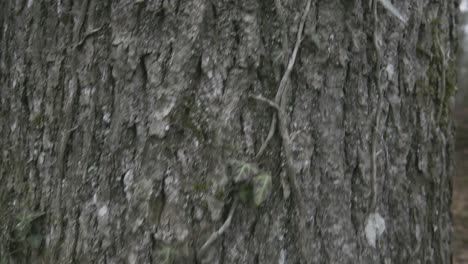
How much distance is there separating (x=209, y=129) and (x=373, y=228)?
47cm

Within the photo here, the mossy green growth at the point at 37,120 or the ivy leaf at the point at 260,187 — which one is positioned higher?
the mossy green growth at the point at 37,120

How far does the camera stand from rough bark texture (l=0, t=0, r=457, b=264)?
1.26m

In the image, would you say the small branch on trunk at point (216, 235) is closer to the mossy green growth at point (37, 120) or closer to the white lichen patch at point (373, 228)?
the white lichen patch at point (373, 228)

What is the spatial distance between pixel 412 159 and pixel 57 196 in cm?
88

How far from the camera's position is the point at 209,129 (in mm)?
1267

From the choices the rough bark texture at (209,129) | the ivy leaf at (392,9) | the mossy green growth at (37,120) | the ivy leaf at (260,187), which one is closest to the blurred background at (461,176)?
the ivy leaf at (392,9)

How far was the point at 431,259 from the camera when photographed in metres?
1.52

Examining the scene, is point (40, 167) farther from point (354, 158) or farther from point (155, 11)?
point (354, 158)

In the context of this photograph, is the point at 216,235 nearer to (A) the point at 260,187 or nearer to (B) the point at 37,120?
(A) the point at 260,187

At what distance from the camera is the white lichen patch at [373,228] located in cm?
137

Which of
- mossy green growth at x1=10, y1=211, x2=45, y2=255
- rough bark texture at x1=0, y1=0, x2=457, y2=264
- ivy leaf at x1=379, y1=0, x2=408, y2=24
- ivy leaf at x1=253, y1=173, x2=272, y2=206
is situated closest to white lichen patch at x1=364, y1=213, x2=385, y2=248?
rough bark texture at x1=0, y1=0, x2=457, y2=264

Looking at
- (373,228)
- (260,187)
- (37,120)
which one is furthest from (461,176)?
(37,120)

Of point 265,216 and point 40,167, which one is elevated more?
point 40,167

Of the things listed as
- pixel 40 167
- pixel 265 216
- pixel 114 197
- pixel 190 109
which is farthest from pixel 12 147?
pixel 265 216
